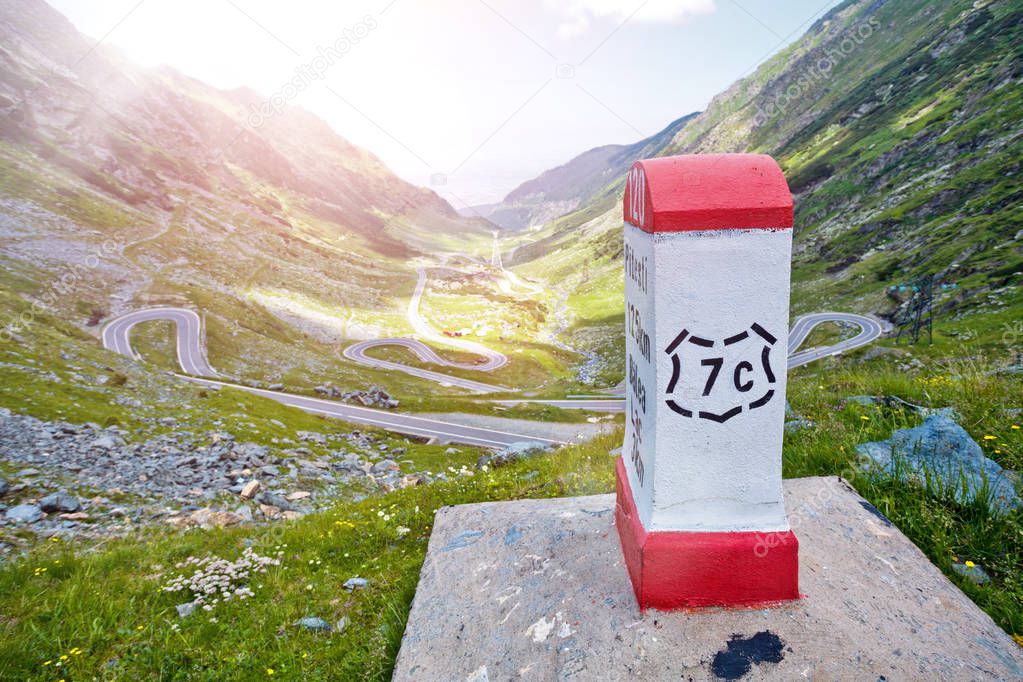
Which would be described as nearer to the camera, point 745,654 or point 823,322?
point 745,654

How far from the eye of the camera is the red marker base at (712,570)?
191 inches

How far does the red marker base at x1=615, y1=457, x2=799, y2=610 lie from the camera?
191 inches

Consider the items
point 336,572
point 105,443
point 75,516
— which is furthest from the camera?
point 105,443

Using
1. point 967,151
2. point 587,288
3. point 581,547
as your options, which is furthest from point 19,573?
point 587,288

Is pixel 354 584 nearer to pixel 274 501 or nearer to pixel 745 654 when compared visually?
pixel 745 654

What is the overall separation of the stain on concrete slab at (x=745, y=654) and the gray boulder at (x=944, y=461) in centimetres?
296

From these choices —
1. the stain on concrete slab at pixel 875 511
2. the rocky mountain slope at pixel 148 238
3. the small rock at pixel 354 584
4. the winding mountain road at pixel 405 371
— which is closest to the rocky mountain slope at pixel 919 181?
the winding mountain road at pixel 405 371

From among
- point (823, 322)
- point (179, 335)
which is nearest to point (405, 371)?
point (179, 335)

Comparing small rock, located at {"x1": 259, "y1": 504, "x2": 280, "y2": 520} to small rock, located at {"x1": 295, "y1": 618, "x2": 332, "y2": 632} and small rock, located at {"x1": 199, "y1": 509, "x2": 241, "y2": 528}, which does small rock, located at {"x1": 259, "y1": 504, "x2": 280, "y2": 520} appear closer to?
small rock, located at {"x1": 199, "y1": 509, "x2": 241, "y2": 528}

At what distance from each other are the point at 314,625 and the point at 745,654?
4781mm

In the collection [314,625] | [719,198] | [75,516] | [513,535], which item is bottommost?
[75,516]

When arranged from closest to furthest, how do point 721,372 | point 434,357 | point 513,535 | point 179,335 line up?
point 721,372 < point 513,535 < point 179,335 < point 434,357

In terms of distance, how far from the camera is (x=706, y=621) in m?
4.79

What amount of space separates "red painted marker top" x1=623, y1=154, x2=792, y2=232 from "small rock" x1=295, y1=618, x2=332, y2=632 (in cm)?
585
